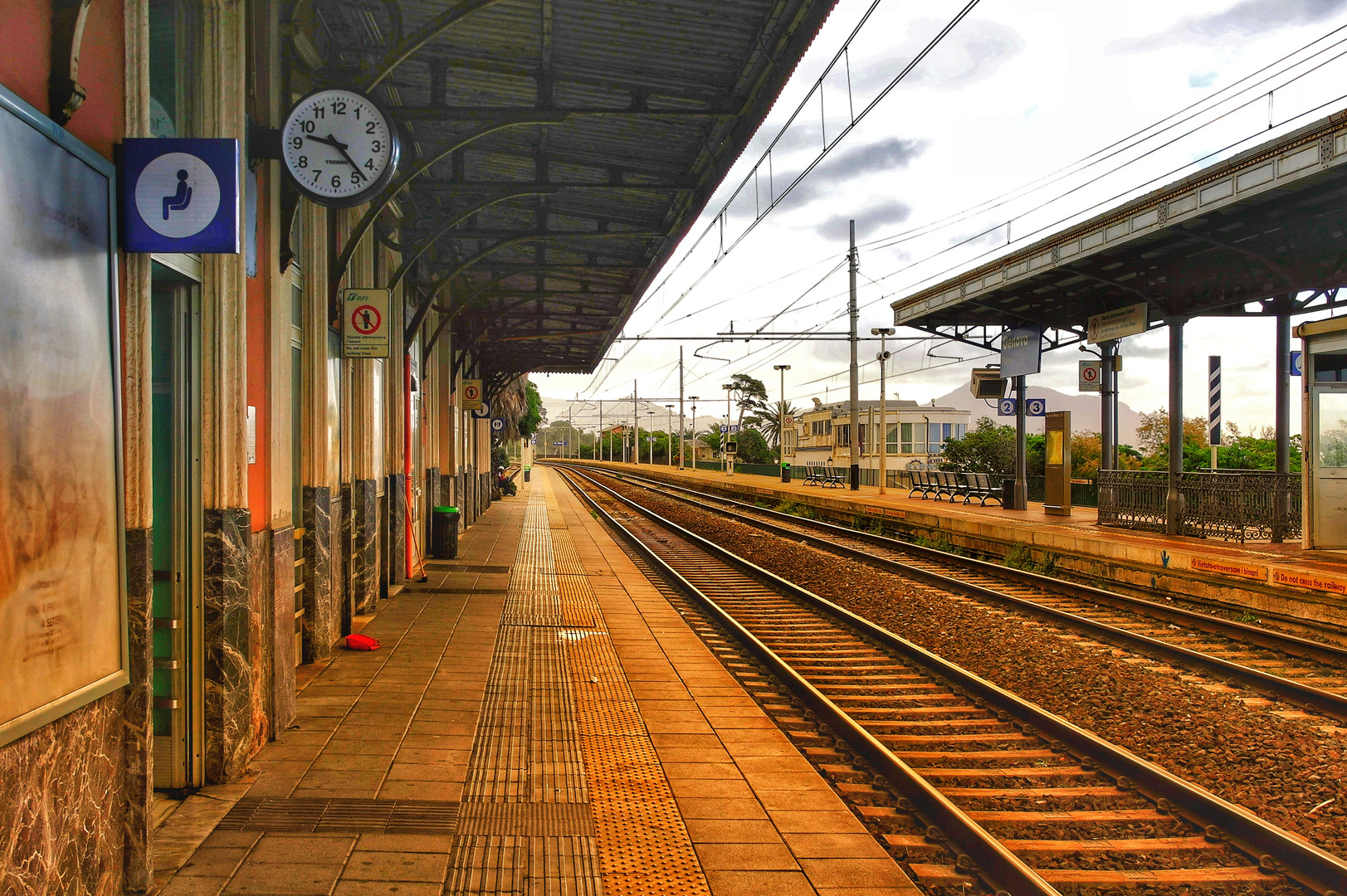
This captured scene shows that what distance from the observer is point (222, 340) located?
4535mm

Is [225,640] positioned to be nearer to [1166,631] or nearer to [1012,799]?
[1012,799]

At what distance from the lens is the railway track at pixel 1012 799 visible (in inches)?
147

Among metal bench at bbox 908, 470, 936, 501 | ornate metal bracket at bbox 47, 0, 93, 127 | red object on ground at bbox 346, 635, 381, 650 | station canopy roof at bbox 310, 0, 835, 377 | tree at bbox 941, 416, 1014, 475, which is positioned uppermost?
station canopy roof at bbox 310, 0, 835, 377

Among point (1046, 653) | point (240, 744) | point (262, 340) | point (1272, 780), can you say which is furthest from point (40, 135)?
point (1046, 653)

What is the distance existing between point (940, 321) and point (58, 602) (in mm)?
22098

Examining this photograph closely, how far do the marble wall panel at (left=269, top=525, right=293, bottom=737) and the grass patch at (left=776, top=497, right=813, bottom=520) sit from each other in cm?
2069

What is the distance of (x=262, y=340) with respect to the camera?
5.22 metres

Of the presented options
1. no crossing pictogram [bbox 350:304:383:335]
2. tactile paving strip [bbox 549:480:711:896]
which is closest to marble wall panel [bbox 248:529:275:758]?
tactile paving strip [bbox 549:480:711:896]

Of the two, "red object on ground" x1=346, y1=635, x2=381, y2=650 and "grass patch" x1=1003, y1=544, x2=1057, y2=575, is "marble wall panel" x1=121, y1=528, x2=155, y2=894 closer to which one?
"red object on ground" x1=346, y1=635, x2=381, y2=650

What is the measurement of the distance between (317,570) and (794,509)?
21.6 m

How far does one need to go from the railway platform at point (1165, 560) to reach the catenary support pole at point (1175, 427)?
48cm

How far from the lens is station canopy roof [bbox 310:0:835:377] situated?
254 inches

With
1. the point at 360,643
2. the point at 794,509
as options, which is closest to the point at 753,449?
the point at 794,509

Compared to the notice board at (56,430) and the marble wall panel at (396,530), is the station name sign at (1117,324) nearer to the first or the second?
the marble wall panel at (396,530)
